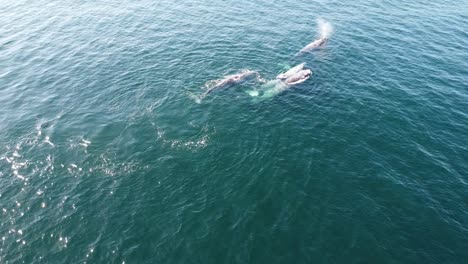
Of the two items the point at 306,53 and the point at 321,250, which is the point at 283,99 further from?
the point at 321,250

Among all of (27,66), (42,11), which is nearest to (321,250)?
(27,66)

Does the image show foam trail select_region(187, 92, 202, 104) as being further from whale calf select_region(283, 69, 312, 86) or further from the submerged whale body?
whale calf select_region(283, 69, 312, 86)

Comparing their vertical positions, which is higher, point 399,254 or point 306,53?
point 306,53

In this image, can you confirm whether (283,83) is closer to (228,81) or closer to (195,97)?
(228,81)

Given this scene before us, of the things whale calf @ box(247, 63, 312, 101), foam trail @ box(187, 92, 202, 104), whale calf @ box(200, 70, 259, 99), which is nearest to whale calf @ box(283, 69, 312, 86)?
whale calf @ box(247, 63, 312, 101)

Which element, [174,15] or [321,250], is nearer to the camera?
[321,250]
